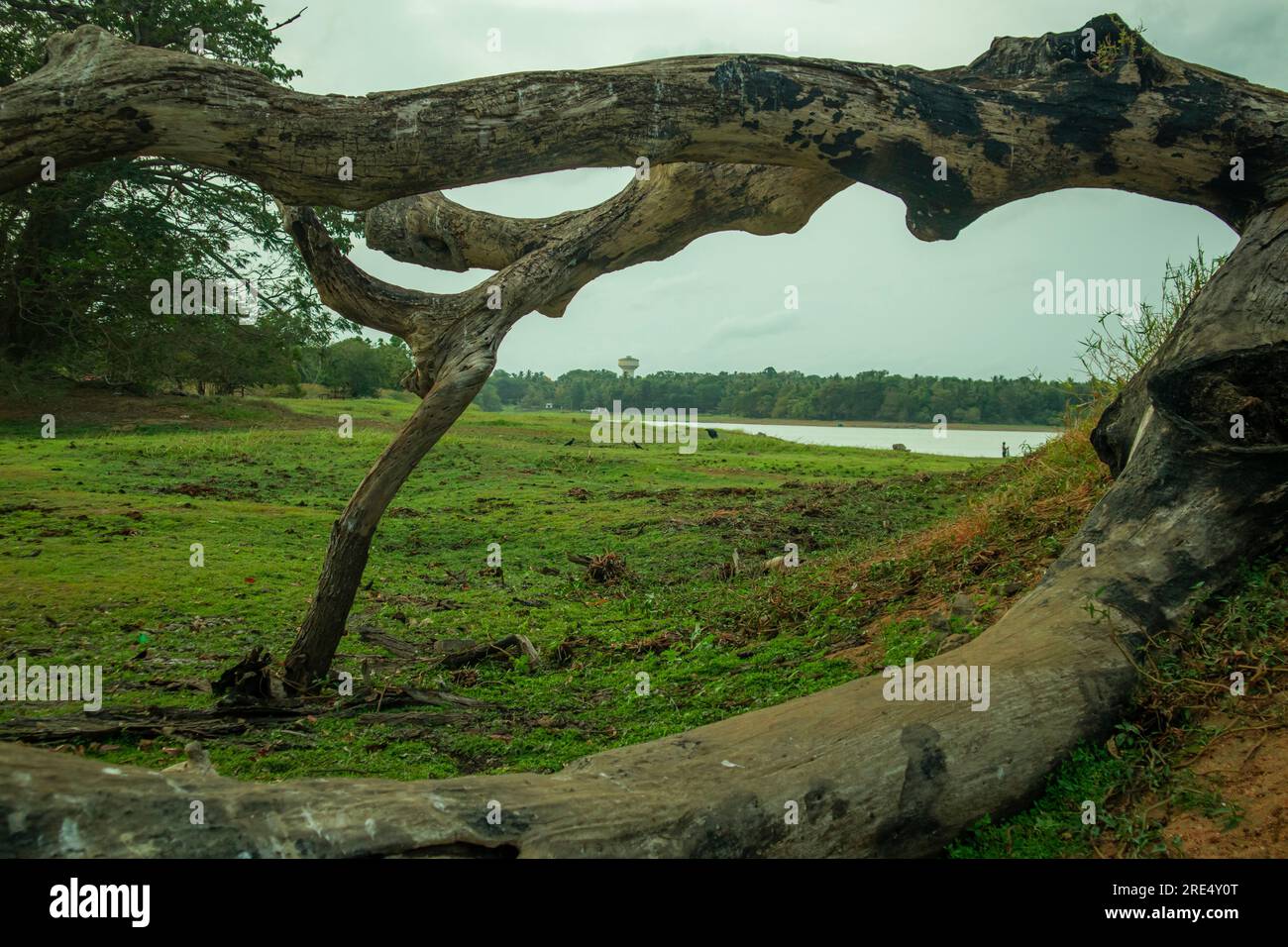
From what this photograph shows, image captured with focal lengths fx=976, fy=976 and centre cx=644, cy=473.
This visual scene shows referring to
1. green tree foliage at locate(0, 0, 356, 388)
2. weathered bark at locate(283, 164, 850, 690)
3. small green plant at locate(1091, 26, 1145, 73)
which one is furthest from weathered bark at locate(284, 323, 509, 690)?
green tree foliage at locate(0, 0, 356, 388)

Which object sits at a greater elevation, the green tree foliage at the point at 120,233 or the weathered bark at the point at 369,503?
the green tree foliage at the point at 120,233

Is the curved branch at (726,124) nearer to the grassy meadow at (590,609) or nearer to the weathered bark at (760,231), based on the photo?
the weathered bark at (760,231)

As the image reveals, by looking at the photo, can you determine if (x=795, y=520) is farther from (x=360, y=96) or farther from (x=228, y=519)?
(x=360, y=96)

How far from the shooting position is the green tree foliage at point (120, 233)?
42.4 ft

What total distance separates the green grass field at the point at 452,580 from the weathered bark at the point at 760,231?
1.36 metres

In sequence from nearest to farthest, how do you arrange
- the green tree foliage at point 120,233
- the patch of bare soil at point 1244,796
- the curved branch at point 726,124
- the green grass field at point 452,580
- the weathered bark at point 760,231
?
1. the weathered bark at point 760,231
2. the patch of bare soil at point 1244,796
3. the curved branch at point 726,124
4. the green grass field at point 452,580
5. the green tree foliage at point 120,233

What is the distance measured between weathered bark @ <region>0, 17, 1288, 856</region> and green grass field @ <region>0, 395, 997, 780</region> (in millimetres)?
1356

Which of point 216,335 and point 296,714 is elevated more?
point 216,335

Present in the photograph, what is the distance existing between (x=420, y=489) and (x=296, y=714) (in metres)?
12.1

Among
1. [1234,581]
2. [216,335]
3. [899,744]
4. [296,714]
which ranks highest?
[216,335]

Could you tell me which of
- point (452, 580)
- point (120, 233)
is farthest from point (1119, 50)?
point (120, 233)

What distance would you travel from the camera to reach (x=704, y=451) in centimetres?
2706

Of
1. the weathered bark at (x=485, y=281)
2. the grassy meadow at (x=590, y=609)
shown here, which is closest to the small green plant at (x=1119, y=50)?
the weathered bark at (x=485, y=281)
